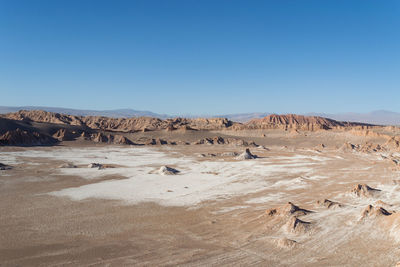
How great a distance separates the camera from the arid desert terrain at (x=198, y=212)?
8.38 meters

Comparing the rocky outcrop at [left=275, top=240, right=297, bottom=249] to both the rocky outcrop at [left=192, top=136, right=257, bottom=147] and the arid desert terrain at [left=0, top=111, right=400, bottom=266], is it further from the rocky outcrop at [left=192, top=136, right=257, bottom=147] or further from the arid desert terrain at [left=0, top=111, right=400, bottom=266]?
the rocky outcrop at [left=192, top=136, right=257, bottom=147]

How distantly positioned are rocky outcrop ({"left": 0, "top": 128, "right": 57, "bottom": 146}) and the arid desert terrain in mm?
8290

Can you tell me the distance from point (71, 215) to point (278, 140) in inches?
1590

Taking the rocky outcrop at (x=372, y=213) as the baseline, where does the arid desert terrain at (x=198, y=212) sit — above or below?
below

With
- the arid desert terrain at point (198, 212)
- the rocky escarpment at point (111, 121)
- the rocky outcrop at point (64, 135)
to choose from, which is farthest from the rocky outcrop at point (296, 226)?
the rocky escarpment at point (111, 121)

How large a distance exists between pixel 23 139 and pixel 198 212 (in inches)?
1359

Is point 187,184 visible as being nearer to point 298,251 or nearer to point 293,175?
point 293,175

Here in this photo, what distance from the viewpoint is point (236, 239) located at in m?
9.56

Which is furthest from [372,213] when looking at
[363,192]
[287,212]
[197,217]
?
[197,217]

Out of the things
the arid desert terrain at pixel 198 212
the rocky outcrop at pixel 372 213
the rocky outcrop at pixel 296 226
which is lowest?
the arid desert terrain at pixel 198 212

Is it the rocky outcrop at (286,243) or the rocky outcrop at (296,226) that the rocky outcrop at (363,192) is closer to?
the rocky outcrop at (296,226)

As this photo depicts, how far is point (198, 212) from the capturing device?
12.8m

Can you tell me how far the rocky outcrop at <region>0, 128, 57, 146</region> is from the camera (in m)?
37.1

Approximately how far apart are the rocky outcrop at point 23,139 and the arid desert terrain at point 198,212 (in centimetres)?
829
